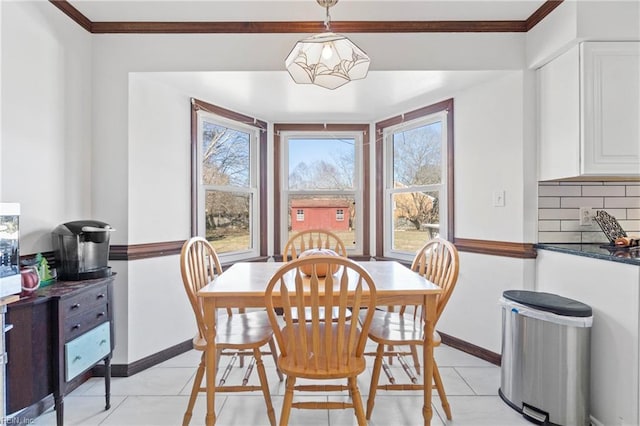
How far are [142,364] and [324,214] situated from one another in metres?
2.07

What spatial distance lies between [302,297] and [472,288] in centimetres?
173

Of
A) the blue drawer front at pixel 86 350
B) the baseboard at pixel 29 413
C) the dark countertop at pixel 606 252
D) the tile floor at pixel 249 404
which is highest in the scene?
the dark countertop at pixel 606 252

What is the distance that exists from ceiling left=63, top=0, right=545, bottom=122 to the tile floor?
213 cm

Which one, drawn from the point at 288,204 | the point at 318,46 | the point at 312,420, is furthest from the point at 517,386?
the point at 288,204

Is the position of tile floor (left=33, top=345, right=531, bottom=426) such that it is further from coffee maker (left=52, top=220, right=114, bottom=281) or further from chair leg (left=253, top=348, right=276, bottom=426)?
coffee maker (left=52, top=220, right=114, bottom=281)

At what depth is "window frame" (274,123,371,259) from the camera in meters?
3.52

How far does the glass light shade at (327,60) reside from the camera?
1579 millimetres

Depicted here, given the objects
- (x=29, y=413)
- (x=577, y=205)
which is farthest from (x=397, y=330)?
(x=29, y=413)

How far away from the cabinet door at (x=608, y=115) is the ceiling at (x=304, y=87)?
0.54 metres

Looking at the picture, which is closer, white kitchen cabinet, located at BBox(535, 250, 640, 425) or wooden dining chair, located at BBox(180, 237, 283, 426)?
white kitchen cabinet, located at BBox(535, 250, 640, 425)

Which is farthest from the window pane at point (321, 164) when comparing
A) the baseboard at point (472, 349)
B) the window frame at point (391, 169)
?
the baseboard at point (472, 349)

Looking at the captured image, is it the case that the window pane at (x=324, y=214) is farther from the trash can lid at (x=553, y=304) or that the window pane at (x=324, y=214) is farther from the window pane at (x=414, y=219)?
the trash can lid at (x=553, y=304)

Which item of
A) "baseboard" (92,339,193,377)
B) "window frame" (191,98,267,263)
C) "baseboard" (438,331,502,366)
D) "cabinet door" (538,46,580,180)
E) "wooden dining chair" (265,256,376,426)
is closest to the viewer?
"wooden dining chair" (265,256,376,426)

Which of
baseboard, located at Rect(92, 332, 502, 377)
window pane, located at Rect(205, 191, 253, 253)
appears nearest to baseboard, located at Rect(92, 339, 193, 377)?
baseboard, located at Rect(92, 332, 502, 377)
